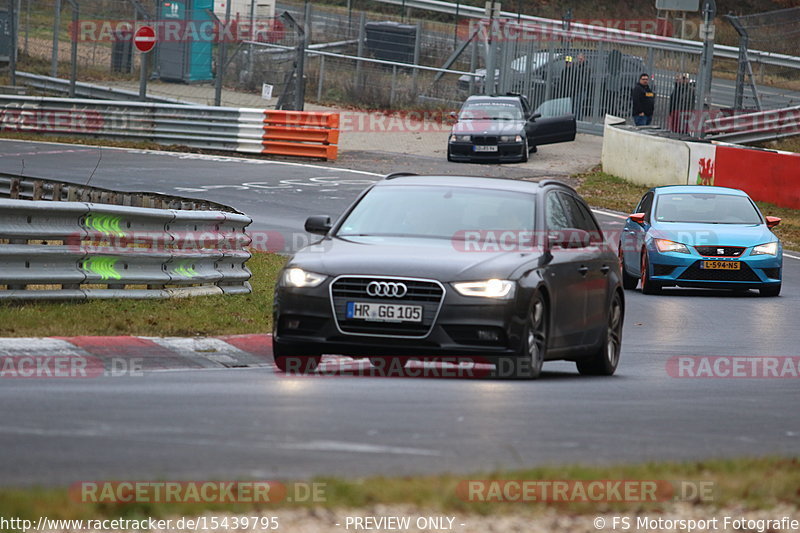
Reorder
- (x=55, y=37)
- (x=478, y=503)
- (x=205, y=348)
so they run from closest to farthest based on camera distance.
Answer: (x=478, y=503) < (x=205, y=348) < (x=55, y=37)

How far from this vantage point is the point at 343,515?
5.32 meters

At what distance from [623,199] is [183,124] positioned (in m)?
11.2

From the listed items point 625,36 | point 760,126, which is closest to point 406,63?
point 625,36

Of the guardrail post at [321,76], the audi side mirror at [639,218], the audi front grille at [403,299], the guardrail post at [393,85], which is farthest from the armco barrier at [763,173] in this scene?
the audi front grille at [403,299]

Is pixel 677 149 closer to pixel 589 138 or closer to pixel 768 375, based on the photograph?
pixel 589 138

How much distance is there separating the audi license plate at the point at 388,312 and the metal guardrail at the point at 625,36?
29117 millimetres

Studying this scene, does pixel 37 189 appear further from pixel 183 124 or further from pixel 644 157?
pixel 644 157

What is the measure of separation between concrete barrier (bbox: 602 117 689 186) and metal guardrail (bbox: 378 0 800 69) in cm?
421

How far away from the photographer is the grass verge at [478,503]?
5297mm

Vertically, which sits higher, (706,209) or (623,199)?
(706,209)

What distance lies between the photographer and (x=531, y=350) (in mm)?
10086

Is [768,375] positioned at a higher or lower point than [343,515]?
lower

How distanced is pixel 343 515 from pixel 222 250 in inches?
386

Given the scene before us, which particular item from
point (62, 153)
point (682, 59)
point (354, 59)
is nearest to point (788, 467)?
point (62, 153)
